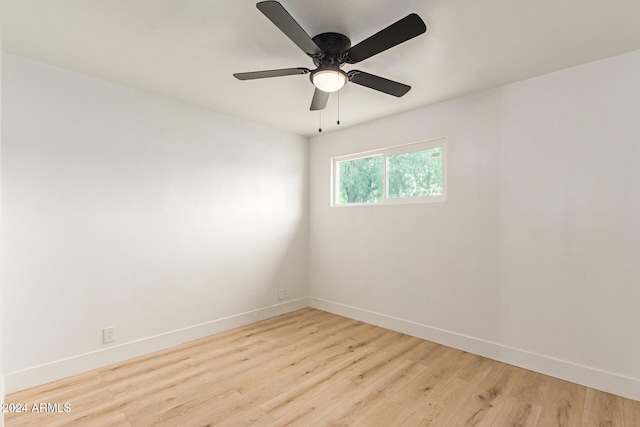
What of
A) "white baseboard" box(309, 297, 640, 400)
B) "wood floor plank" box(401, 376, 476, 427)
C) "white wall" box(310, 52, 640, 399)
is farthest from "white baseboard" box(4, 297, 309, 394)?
"wood floor plank" box(401, 376, 476, 427)

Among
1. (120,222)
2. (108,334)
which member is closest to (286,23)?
(120,222)

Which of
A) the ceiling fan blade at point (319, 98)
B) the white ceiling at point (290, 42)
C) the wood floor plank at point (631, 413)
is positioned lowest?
the wood floor plank at point (631, 413)

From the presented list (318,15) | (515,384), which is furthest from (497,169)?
(318,15)

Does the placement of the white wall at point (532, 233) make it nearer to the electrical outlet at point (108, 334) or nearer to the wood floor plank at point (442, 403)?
the wood floor plank at point (442, 403)

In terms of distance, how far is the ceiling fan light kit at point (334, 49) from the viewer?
4.89 ft

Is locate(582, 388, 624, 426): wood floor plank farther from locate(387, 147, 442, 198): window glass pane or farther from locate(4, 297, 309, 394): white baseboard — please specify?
locate(4, 297, 309, 394): white baseboard

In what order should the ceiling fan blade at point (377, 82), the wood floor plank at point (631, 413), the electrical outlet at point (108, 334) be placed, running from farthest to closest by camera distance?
1. the electrical outlet at point (108, 334)
2. the ceiling fan blade at point (377, 82)
3. the wood floor plank at point (631, 413)

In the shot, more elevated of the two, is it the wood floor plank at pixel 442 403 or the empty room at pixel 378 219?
the empty room at pixel 378 219

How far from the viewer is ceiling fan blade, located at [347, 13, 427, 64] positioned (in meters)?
1.46

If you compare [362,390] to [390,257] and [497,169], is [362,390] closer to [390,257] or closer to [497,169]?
[390,257]

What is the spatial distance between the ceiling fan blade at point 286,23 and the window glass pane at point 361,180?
6.86 ft

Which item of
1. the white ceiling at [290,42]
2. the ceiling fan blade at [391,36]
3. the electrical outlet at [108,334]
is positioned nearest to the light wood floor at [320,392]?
the electrical outlet at [108,334]

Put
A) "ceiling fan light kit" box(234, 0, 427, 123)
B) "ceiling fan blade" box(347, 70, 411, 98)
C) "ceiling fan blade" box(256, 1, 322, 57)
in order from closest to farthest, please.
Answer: "ceiling fan blade" box(256, 1, 322, 57), "ceiling fan light kit" box(234, 0, 427, 123), "ceiling fan blade" box(347, 70, 411, 98)

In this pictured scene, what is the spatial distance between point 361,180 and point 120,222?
2606mm
